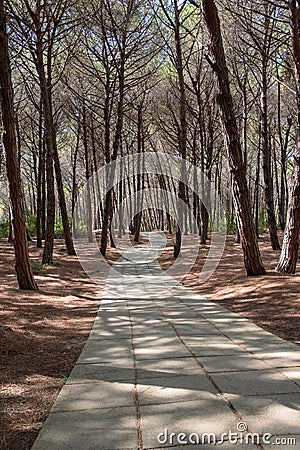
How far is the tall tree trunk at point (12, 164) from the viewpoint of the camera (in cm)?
715

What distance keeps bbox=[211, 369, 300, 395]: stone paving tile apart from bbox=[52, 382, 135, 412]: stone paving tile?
73 cm

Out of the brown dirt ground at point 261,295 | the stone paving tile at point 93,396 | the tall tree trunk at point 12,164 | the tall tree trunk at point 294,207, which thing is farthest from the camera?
the tall tree trunk at point 294,207

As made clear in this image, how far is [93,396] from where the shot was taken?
9.96 ft

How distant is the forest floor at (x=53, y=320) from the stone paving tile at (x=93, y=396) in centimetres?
9

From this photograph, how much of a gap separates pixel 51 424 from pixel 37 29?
36.5 feet

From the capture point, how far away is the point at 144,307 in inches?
277

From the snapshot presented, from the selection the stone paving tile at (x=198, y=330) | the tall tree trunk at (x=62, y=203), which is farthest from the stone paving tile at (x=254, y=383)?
the tall tree trunk at (x=62, y=203)

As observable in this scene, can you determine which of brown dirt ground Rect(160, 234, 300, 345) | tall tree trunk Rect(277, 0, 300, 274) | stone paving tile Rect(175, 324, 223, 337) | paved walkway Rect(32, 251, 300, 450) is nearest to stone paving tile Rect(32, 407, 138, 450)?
paved walkway Rect(32, 251, 300, 450)

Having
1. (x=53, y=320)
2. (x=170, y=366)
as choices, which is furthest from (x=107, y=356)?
(x=53, y=320)

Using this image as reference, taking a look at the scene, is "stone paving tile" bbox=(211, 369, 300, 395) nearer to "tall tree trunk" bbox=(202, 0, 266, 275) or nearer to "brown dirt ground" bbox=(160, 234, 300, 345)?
"brown dirt ground" bbox=(160, 234, 300, 345)

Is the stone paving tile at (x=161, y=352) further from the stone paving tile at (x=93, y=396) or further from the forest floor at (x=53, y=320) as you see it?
the stone paving tile at (x=93, y=396)

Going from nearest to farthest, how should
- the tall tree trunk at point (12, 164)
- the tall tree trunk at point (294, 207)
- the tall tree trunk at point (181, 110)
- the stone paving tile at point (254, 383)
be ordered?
the stone paving tile at point (254, 383) → the tall tree trunk at point (12, 164) → the tall tree trunk at point (294, 207) → the tall tree trunk at point (181, 110)

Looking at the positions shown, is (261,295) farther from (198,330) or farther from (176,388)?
(176,388)

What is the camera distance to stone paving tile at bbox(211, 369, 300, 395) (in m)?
2.98
